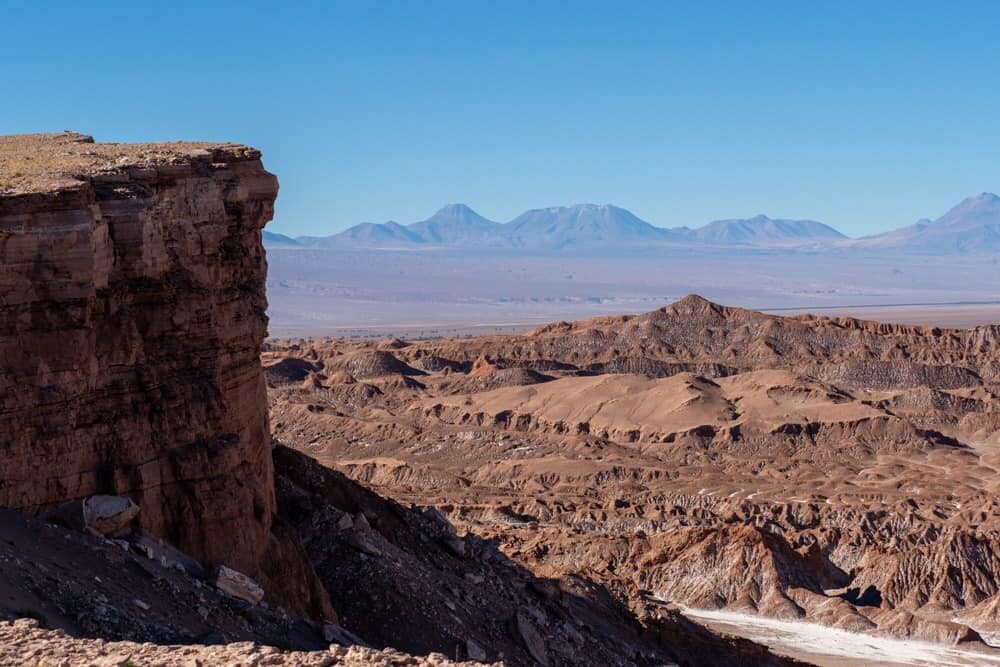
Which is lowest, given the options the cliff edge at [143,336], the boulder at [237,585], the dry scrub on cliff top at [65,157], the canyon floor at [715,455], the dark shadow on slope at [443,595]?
the canyon floor at [715,455]

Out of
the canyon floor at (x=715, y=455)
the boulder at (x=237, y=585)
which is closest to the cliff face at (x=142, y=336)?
the boulder at (x=237, y=585)

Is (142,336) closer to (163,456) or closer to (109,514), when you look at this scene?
(163,456)

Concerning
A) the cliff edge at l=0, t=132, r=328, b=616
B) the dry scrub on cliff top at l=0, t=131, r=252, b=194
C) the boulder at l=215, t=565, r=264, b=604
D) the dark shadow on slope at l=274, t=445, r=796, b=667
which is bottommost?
the dark shadow on slope at l=274, t=445, r=796, b=667

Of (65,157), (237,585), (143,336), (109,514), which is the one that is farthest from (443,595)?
(65,157)

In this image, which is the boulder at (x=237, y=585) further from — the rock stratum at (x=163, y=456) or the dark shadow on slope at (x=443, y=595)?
the dark shadow on slope at (x=443, y=595)

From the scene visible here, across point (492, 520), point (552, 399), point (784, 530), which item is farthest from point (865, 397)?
point (492, 520)

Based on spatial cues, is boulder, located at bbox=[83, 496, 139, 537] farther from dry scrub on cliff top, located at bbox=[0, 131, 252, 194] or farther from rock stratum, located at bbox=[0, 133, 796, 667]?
dry scrub on cliff top, located at bbox=[0, 131, 252, 194]

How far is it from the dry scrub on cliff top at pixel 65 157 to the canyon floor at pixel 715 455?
45.1ft

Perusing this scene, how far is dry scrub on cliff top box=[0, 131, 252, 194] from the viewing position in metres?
18.1

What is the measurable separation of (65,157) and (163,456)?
4.64 meters

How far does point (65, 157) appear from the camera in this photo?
2036cm

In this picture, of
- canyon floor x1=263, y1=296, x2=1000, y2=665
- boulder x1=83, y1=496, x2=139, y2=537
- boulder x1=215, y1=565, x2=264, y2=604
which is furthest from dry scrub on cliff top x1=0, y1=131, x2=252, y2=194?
canyon floor x1=263, y1=296, x2=1000, y2=665

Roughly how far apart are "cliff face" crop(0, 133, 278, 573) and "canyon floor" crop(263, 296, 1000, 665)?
1214 centimetres

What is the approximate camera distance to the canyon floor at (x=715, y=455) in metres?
48.1
